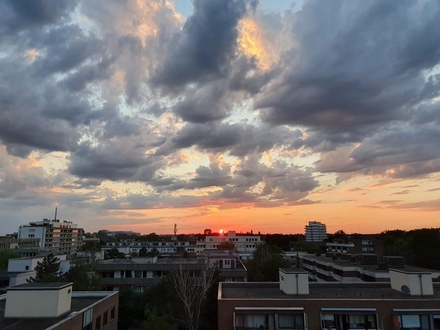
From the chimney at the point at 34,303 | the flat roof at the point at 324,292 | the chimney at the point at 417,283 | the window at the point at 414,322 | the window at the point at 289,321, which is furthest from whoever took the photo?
the chimney at the point at 417,283

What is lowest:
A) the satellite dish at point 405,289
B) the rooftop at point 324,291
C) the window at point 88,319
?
the window at point 88,319

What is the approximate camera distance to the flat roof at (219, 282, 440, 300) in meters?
32.5

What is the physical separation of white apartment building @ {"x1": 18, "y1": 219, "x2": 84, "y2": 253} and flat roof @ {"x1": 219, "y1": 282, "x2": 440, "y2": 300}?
13416cm

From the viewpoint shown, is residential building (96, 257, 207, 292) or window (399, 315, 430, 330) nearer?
window (399, 315, 430, 330)

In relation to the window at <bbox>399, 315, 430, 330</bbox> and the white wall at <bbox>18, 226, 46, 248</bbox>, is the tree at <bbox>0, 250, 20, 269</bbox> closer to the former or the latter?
the white wall at <bbox>18, 226, 46, 248</bbox>

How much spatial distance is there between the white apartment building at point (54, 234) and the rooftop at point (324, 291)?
134168mm

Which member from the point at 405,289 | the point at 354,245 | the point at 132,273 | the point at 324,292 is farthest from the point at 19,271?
the point at 354,245

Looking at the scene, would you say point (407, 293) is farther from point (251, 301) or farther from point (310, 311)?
point (251, 301)

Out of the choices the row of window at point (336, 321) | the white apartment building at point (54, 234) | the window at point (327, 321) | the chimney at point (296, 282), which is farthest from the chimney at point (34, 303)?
the white apartment building at point (54, 234)

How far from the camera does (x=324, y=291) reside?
1395 inches

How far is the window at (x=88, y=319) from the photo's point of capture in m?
26.9

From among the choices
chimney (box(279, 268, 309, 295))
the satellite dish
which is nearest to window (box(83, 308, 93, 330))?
chimney (box(279, 268, 309, 295))

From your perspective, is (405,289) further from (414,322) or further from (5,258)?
(5,258)

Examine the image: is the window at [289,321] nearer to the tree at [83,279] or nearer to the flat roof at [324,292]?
the flat roof at [324,292]
